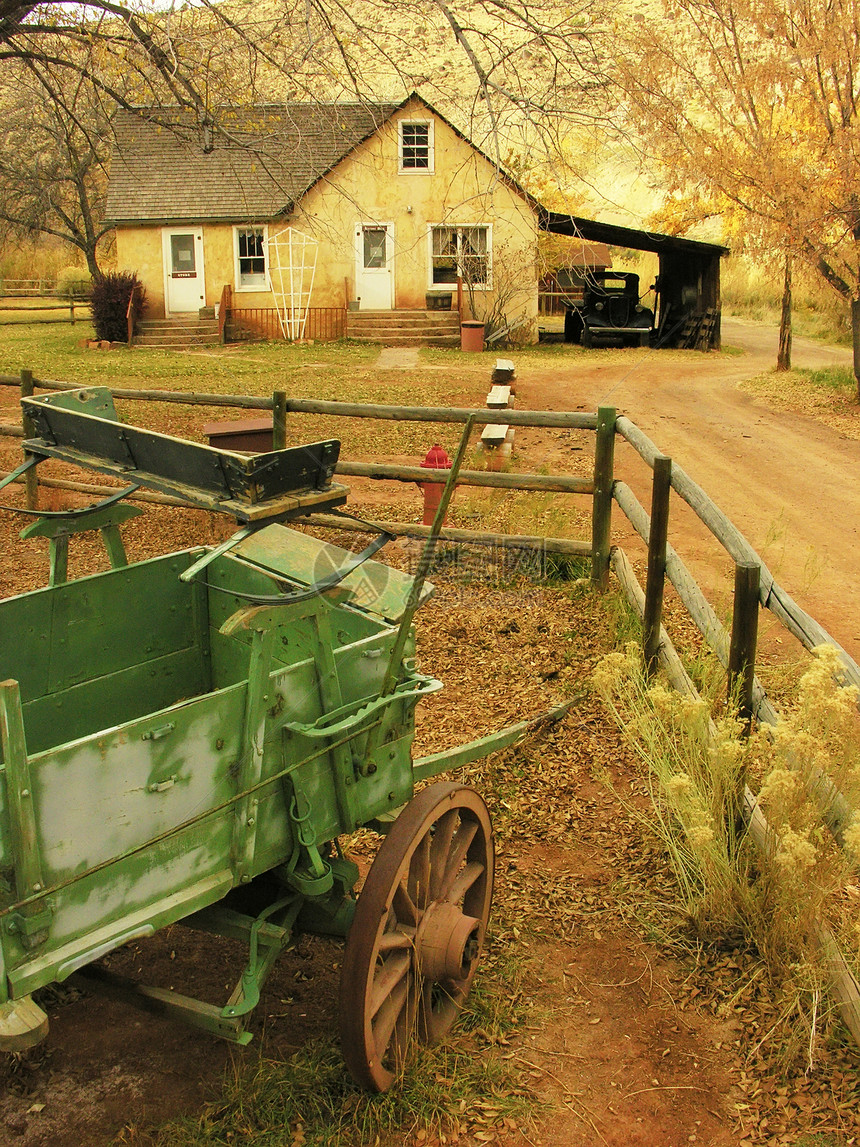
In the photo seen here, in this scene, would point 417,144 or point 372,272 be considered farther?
point 372,272

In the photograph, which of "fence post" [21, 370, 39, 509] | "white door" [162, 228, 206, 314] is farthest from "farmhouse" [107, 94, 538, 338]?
"fence post" [21, 370, 39, 509]

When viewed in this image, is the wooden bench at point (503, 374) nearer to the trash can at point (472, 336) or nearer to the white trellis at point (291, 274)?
the trash can at point (472, 336)

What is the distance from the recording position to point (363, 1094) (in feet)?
9.77

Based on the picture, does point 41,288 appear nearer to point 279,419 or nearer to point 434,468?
point 279,419

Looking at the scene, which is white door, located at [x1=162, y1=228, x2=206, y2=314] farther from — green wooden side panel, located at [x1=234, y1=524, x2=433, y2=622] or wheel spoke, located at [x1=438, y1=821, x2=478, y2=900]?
wheel spoke, located at [x1=438, y1=821, x2=478, y2=900]

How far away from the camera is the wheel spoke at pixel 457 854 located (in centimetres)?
334

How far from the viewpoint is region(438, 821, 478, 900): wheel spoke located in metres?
3.34

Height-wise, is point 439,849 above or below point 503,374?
below

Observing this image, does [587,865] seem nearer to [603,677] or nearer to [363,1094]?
[603,677]

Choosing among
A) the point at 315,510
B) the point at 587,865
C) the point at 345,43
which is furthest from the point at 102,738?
the point at 345,43

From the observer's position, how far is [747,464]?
12031 millimetres

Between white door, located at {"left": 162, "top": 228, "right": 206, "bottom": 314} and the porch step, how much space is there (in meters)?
3.85

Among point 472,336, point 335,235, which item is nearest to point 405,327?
point 472,336

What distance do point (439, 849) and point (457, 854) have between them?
115 mm
